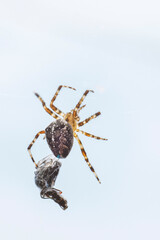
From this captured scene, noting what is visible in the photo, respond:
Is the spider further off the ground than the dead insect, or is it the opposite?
the spider

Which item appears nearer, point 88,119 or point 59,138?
point 59,138

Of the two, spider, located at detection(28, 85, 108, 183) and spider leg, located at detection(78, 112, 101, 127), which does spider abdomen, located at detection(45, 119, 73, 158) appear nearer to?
spider, located at detection(28, 85, 108, 183)

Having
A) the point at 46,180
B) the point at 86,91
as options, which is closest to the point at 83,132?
the point at 86,91

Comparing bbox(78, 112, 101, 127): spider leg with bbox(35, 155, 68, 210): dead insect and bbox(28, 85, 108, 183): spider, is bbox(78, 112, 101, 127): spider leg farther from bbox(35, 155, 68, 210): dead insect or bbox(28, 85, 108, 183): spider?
bbox(35, 155, 68, 210): dead insect

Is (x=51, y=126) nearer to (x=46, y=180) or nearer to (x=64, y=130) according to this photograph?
(x=64, y=130)

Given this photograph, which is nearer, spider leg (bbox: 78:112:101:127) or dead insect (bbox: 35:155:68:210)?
dead insect (bbox: 35:155:68:210)

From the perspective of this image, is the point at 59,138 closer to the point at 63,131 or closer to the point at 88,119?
the point at 63,131

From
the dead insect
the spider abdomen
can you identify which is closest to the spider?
the spider abdomen

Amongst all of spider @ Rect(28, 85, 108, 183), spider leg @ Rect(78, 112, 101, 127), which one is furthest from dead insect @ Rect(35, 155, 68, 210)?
spider leg @ Rect(78, 112, 101, 127)

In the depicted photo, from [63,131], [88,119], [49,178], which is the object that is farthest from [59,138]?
[88,119]
